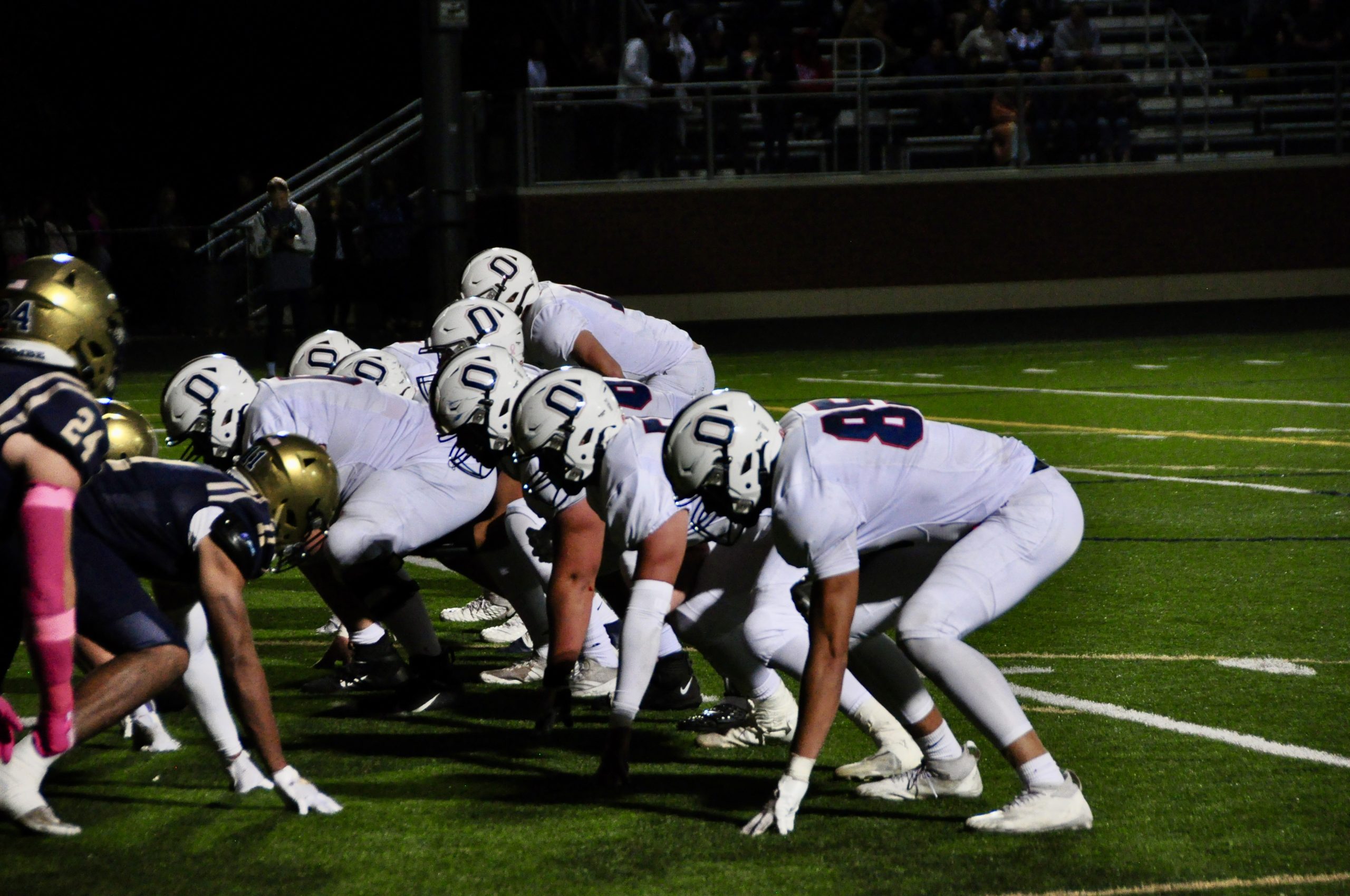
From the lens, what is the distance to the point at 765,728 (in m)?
5.59

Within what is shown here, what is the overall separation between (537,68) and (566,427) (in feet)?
56.8

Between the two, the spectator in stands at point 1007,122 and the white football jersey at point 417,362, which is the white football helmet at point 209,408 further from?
the spectator in stands at point 1007,122

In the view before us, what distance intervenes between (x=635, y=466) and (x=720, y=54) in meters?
Answer: 18.5

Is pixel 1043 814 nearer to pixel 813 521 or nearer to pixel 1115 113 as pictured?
pixel 813 521

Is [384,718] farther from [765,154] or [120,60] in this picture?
[120,60]

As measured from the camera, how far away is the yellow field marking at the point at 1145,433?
11758mm

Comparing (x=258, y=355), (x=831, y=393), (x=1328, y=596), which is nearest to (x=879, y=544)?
(x=1328, y=596)

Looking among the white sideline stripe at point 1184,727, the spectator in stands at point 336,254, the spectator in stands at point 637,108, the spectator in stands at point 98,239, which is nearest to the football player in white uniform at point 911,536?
the white sideline stripe at point 1184,727

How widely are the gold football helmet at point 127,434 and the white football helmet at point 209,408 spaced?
387 millimetres

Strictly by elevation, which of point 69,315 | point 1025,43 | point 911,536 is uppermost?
point 1025,43

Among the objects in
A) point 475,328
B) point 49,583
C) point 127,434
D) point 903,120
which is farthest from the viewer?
point 903,120

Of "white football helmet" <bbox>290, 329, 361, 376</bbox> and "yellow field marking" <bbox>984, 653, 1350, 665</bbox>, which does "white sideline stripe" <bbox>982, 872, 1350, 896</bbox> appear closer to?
"yellow field marking" <bbox>984, 653, 1350, 665</bbox>

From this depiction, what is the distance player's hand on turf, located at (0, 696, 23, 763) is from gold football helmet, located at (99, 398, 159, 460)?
105cm

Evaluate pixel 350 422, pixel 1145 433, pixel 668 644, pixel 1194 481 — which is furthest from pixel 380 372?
pixel 1145 433
